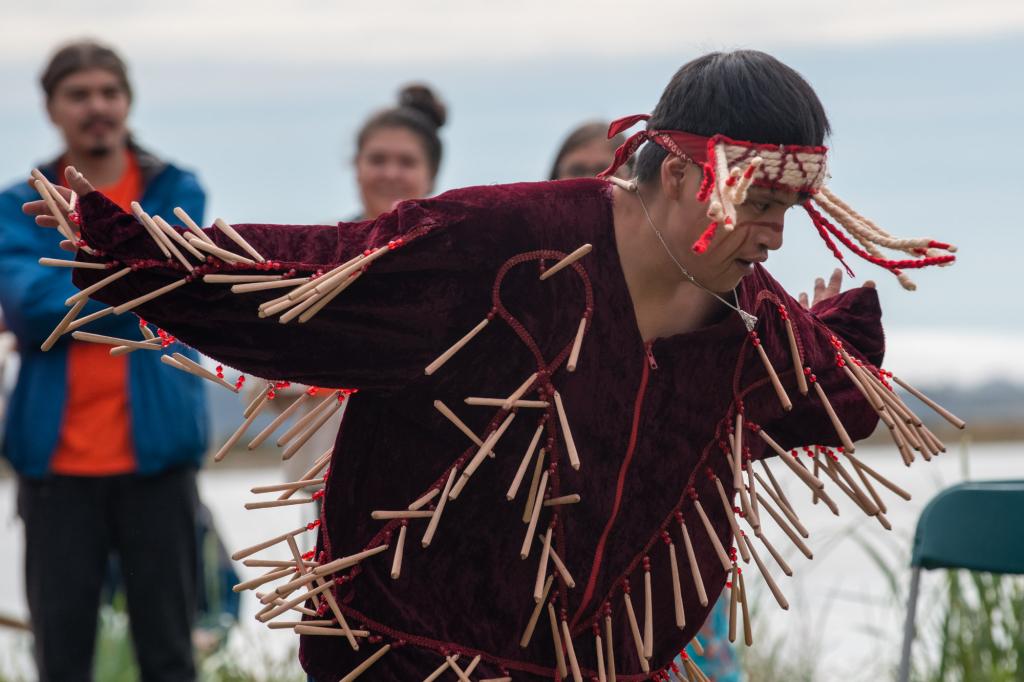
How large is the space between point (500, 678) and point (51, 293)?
1.78 metres

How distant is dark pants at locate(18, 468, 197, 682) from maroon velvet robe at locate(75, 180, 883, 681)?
146 cm

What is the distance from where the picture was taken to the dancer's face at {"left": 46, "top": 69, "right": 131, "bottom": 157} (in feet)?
11.6

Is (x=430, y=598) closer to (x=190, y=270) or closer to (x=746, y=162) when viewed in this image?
(x=190, y=270)

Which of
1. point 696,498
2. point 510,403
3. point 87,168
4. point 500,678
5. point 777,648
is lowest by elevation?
point 777,648

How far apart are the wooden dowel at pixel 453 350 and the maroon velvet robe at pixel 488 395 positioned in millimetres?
18

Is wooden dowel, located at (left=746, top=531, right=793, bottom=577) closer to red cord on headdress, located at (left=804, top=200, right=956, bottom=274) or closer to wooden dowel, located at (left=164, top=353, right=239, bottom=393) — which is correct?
red cord on headdress, located at (left=804, top=200, right=956, bottom=274)

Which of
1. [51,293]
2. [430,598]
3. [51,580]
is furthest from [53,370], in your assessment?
[430,598]

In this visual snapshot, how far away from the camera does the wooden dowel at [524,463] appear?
1870 millimetres

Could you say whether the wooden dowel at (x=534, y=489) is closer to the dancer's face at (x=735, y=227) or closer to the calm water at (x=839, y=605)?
the dancer's face at (x=735, y=227)

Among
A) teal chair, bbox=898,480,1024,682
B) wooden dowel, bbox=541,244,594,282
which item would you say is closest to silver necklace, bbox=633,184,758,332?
wooden dowel, bbox=541,244,594,282

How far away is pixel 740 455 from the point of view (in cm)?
201

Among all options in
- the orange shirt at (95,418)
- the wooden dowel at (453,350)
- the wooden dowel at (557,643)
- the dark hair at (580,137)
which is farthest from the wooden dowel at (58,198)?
the dark hair at (580,137)

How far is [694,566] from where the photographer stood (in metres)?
2.00

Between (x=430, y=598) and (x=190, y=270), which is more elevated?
(x=190, y=270)
